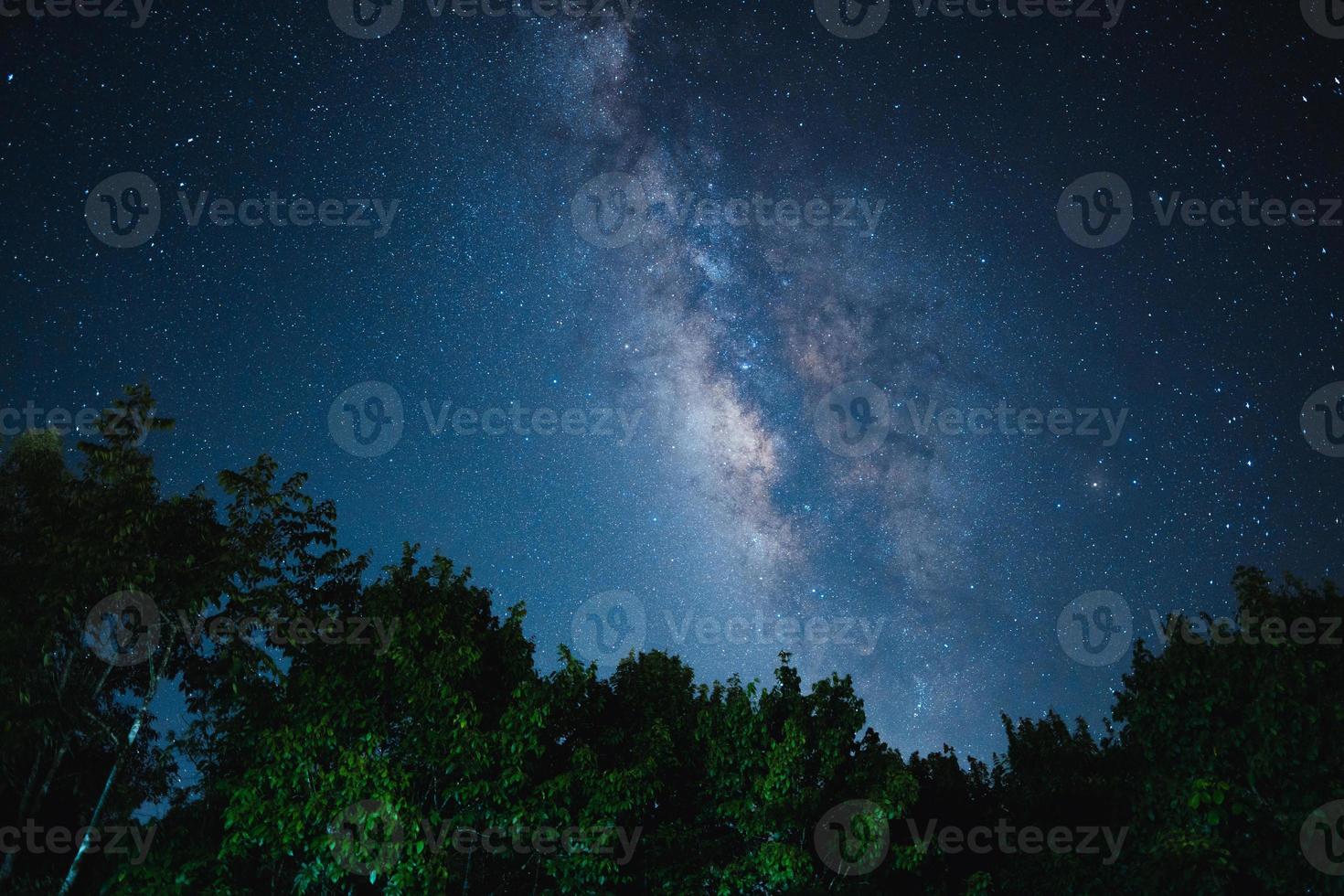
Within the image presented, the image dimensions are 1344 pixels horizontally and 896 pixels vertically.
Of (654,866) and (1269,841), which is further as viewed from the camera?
(654,866)

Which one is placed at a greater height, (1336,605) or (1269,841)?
(1336,605)

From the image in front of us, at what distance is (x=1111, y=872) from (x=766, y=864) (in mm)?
7131

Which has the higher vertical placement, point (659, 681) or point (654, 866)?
point (659, 681)

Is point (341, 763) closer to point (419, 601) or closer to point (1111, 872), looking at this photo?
point (419, 601)

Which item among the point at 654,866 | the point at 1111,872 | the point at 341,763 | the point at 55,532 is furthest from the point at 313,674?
Answer: the point at 1111,872

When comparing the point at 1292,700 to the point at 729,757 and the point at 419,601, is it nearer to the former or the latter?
the point at 729,757

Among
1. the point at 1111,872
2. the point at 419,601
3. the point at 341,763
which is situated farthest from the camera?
the point at 1111,872

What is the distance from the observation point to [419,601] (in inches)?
543

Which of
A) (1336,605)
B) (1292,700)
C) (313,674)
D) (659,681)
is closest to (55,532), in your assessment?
(313,674)

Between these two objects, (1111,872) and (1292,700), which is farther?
(1111,872)

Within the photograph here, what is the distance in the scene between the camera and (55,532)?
11219 mm

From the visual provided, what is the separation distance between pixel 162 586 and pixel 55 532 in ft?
5.24

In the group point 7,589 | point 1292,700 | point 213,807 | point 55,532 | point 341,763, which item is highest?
point 1292,700

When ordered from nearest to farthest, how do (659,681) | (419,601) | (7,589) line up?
(7,589), (419,601), (659,681)
